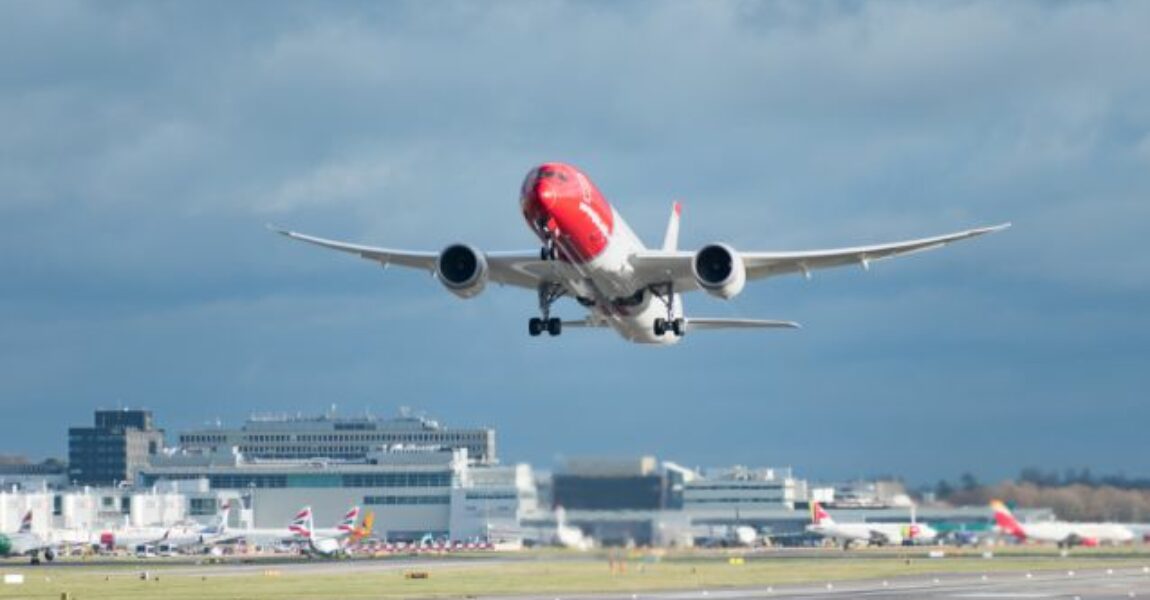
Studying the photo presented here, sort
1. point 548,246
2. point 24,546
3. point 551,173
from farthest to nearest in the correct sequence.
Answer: point 24,546, point 548,246, point 551,173

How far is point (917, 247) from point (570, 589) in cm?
2970

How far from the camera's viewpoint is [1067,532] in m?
158

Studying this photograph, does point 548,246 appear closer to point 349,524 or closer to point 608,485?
point 608,485

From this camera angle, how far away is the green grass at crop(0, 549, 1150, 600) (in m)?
95.6

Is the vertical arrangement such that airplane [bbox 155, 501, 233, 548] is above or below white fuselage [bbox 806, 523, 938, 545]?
above

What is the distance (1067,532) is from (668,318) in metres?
91.8

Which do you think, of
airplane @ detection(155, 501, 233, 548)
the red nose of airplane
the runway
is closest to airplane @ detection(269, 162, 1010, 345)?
the red nose of airplane

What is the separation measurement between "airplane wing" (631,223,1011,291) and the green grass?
12254mm

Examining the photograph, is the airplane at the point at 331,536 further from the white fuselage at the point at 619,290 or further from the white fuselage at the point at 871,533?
the white fuselage at the point at 619,290

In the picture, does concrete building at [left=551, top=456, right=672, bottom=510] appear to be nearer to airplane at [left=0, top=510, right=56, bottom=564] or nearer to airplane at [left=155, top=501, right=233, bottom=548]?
airplane at [left=0, top=510, right=56, bottom=564]

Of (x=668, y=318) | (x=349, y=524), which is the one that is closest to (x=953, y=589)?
(x=668, y=318)

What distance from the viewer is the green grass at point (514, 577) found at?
314ft

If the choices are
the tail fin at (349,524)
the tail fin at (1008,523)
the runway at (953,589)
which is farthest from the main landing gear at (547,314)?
the tail fin at (349,524)

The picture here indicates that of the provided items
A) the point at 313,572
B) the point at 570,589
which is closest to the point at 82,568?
the point at 313,572
